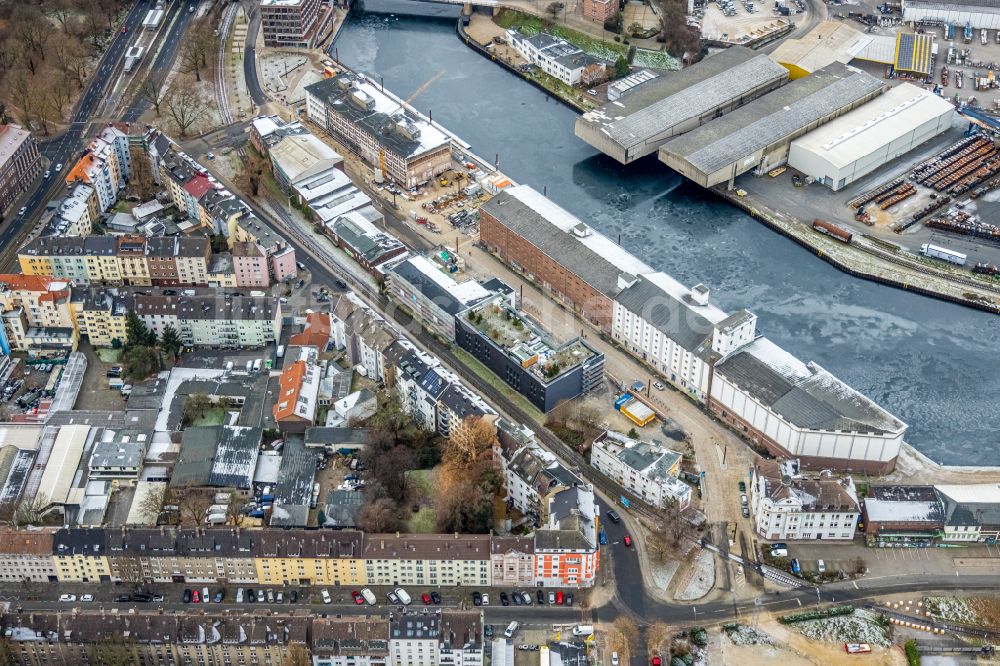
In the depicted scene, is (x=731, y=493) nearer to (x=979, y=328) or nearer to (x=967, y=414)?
(x=967, y=414)

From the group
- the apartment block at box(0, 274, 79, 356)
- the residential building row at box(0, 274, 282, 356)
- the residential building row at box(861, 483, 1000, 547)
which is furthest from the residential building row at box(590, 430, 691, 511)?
the apartment block at box(0, 274, 79, 356)

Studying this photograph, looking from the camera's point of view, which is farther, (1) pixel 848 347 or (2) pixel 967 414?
(1) pixel 848 347

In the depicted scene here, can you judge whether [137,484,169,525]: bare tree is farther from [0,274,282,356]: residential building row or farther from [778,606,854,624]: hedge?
[778,606,854,624]: hedge

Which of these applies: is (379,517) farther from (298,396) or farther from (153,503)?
(153,503)

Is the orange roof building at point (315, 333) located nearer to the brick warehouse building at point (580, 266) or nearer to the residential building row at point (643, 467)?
the brick warehouse building at point (580, 266)

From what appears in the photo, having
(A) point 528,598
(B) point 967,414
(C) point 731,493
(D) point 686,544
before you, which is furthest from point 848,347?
(A) point 528,598
